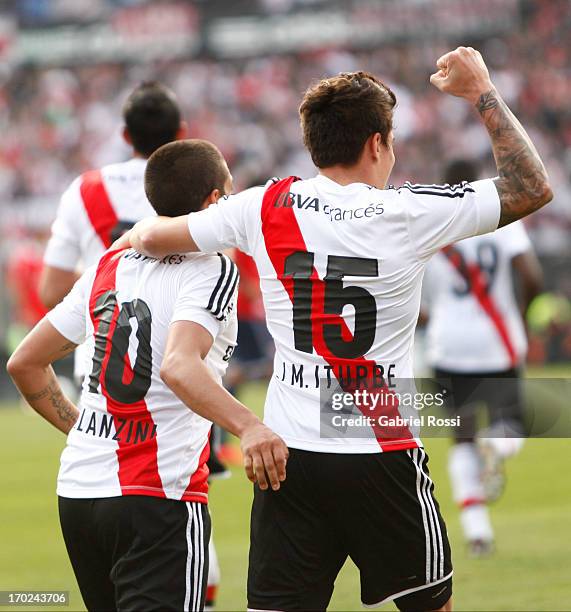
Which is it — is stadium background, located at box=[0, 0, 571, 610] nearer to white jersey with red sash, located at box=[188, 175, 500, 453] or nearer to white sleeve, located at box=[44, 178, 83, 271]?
white sleeve, located at box=[44, 178, 83, 271]

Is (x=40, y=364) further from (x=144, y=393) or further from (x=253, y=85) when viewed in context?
(x=253, y=85)

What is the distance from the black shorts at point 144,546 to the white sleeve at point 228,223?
0.80 metres

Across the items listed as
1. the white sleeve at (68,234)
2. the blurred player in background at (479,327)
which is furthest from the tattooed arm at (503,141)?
the blurred player in background at (479,327)

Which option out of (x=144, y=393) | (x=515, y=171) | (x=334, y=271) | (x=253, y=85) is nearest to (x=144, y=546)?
(x=144, y=393)

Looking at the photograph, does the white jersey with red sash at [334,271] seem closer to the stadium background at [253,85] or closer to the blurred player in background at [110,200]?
the blurred player in background at [110,200]

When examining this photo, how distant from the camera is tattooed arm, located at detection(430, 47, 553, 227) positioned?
11.5ft

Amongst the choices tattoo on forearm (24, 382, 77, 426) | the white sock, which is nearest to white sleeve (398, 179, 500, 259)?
tattoo on forearm (24, 382, 77, 426)

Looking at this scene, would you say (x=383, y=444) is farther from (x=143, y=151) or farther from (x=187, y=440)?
(x=143, y=151)

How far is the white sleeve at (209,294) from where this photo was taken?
356 centimetres

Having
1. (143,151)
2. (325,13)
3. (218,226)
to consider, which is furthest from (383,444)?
(325,13)

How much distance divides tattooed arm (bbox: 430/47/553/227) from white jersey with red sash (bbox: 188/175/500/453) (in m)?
0.08

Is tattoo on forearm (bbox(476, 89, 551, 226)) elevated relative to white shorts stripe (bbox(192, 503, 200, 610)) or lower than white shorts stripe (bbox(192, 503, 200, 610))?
elevated

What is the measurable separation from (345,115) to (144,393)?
3.44 ft

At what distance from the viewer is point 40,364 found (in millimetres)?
4004
